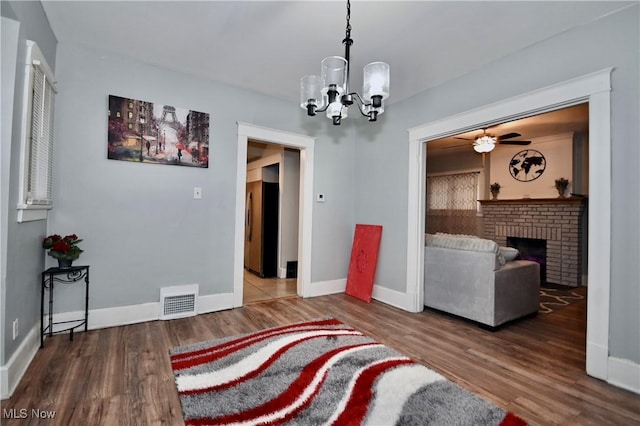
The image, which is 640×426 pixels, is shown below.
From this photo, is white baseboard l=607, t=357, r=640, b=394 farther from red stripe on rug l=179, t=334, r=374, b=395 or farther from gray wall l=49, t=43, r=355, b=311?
gray wall l=49, t=43, r=355, b=311

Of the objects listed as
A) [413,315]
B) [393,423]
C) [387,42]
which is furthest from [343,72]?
[413,315]

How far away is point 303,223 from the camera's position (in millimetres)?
4117

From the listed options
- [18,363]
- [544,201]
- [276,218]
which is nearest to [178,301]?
[18,363]

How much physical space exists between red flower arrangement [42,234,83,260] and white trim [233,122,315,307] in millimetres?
1478

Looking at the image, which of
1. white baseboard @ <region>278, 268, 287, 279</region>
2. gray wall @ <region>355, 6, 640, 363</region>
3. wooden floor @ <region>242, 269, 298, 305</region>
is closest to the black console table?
wooden floor @ <region>242, 269, 298, 305</region>

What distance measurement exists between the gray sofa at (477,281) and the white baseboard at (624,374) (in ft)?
3.10

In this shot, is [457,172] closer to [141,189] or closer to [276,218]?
[276,218]

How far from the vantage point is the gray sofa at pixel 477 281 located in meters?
3.00

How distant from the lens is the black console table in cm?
243

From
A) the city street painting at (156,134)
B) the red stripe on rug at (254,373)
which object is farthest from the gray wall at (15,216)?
the red stripe on rug at (254,373)

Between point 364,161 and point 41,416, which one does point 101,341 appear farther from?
point 364,161

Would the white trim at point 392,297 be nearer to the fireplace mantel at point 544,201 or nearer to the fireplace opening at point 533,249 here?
the fireplace opening at point 533,249

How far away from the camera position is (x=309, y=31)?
2422mm
